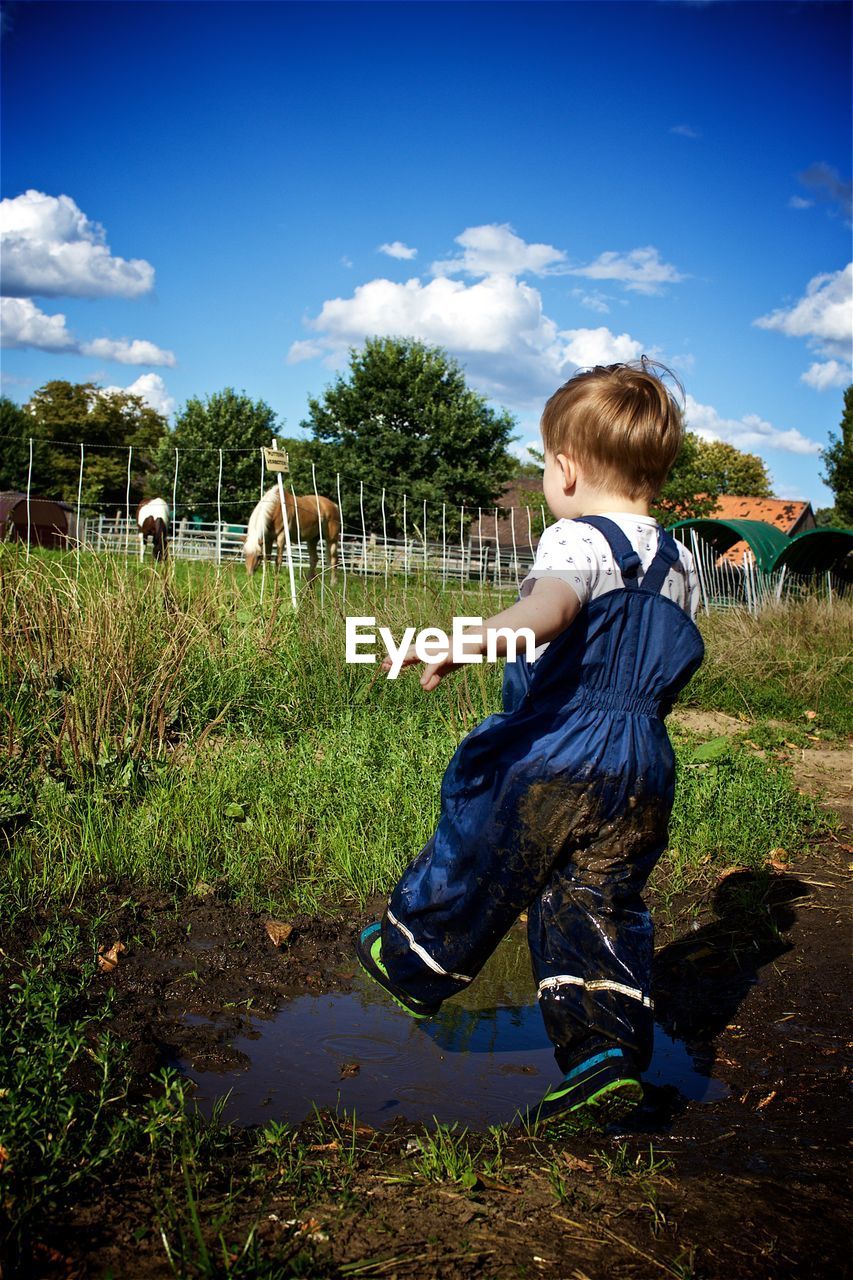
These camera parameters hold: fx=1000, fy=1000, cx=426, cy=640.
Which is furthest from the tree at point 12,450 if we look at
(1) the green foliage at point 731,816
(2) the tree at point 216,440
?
(1) the green foliage at point 731,816

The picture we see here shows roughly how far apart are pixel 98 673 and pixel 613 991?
370 cm

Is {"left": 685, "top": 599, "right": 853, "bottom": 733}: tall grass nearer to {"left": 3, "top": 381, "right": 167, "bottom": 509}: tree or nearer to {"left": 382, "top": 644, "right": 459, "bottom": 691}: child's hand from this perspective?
{"left": 382, "top": 644, "right": 459, "bottom": 691}: child's hand

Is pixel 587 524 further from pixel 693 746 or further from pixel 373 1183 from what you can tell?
pixel 693 746

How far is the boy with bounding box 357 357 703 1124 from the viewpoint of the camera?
231cm

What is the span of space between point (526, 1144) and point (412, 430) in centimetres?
4270

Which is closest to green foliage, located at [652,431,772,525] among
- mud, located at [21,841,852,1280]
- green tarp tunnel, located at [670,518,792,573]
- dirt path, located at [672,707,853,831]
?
green tarp tunnel, located at [670,518,792,573]

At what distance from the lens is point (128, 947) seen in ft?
11.3

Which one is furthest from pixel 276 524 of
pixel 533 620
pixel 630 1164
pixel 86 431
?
pixel 86 431

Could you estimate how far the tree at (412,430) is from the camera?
42.5 meters

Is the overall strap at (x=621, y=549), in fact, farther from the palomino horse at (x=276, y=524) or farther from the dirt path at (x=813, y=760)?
the palomino horse at (x=276, y=524)

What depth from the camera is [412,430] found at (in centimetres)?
4372

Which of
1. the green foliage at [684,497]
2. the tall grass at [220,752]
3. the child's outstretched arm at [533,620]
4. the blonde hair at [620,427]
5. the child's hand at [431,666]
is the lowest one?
Answer: the tall grass at [220,752]

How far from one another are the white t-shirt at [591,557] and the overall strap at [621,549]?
10 millimetres

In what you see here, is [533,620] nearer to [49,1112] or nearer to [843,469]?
[49,1112]
